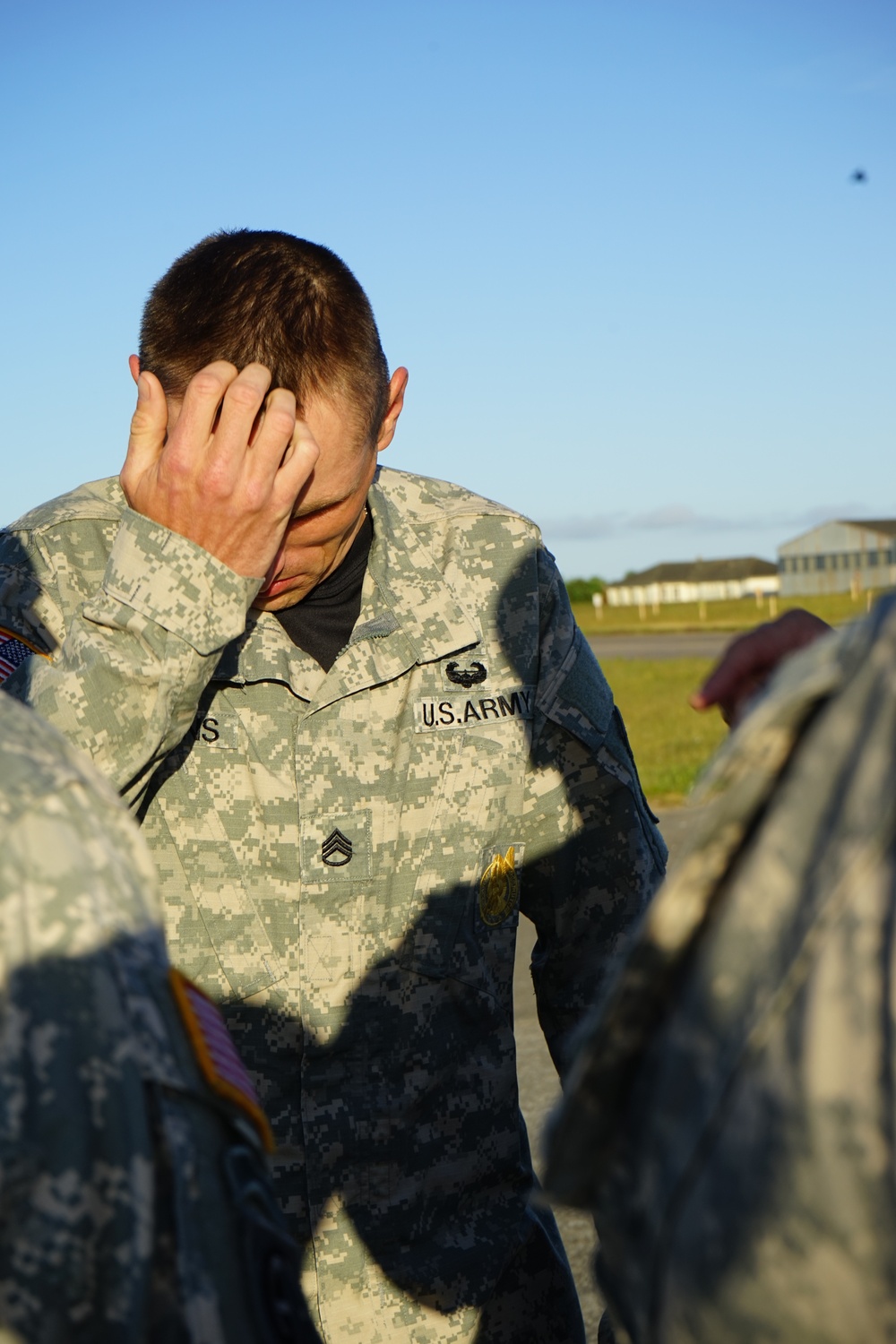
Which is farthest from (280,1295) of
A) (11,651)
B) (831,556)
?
(831,556)

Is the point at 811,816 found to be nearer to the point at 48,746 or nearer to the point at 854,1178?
the point at 854,1178

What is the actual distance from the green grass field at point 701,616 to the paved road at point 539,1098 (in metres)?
33.3

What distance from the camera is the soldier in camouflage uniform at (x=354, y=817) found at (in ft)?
7.23

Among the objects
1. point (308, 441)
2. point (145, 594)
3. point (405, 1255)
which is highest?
point (308, 441)

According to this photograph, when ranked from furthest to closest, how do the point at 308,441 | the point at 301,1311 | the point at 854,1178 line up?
the point at 308,441 < the point at 301,1311 < the point at 854,1178

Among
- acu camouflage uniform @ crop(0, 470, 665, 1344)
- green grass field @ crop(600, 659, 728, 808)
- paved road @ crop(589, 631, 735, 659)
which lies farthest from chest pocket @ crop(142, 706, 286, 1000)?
paved road @ crop(589, 631, 735, 659)

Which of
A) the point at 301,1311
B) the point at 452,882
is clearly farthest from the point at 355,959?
the point at 301,1311

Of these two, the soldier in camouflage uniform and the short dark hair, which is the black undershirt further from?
the short dark hair

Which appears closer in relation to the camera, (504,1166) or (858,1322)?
(858,1322)

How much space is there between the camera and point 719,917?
94cm

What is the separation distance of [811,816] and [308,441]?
57.0 inches

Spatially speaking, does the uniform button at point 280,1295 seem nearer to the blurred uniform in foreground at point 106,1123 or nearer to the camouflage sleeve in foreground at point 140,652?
the blurred uniform in foreground at point 106,1123

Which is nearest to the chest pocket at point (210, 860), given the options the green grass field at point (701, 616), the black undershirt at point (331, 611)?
the black undershirt at point (331, 611)

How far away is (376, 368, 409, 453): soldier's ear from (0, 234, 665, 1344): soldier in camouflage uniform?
0.03 metres
